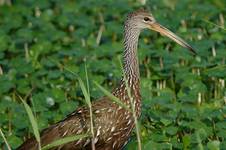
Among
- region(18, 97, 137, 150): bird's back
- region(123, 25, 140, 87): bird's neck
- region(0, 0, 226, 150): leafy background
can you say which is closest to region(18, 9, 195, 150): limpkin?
region(18, 97, 137, 150): bird's back

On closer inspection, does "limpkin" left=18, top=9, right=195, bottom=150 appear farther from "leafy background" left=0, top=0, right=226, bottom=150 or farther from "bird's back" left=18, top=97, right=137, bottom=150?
"leafy background" left=0, top=0, right=226, bottom=150

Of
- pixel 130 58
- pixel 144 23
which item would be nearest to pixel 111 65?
pixel 144 23

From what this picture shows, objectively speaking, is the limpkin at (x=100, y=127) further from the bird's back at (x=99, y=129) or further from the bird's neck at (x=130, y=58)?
the bird's neck at (x=130, y=58)

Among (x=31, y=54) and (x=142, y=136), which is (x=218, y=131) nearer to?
(x=142, y=136)

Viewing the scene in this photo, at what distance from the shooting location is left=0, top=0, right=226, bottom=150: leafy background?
26.6ft

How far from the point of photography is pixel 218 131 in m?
7.82

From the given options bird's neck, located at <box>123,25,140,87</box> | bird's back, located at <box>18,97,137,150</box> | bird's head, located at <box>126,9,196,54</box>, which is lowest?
bird's back, located at <box>18,97,137,150</box>

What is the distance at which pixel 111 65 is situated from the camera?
31.3 ft

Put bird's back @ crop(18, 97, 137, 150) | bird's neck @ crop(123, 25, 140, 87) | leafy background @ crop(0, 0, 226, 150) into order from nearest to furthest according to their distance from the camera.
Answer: bird's back @ crop(18, 97, 137, 150)
bird's neck @ crop(123, 25, 140, 87)
leafy background @ crop(0, 0, 226, 150)

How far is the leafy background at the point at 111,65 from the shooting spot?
811cm

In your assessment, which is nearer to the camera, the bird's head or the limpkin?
the limpkin

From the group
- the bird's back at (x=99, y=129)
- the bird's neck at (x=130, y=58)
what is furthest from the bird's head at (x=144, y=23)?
the bird's back at (x=99, y=129)

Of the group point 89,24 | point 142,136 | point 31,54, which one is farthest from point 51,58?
point 142,136

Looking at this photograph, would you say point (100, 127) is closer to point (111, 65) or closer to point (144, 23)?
point (144, 23)
